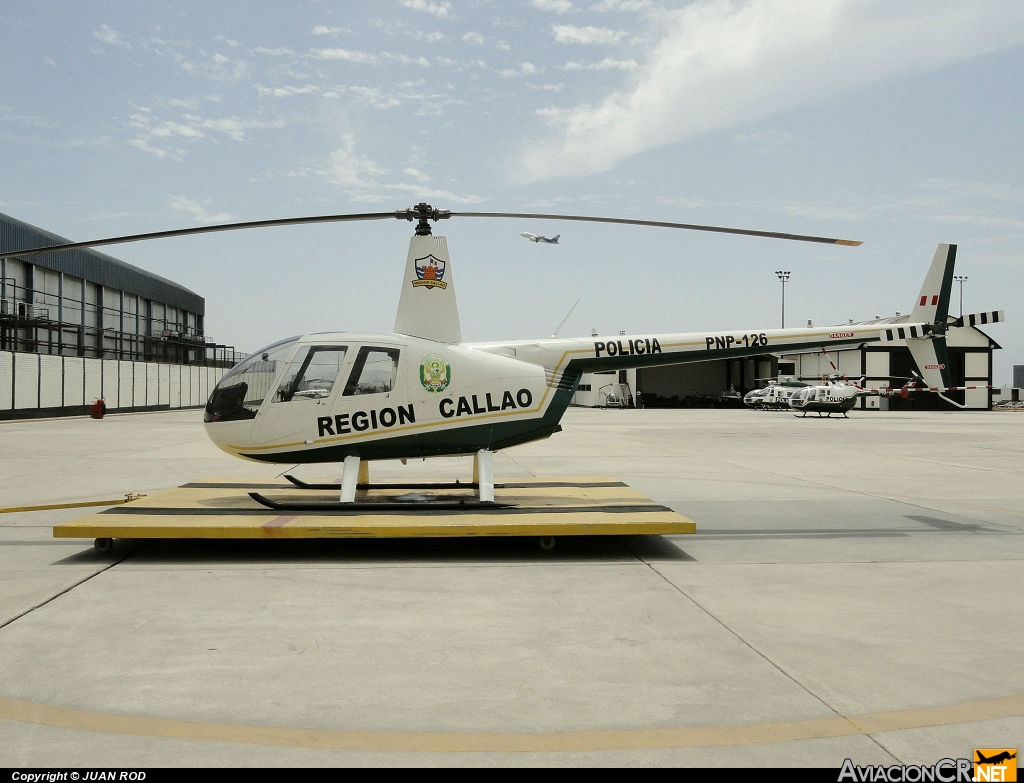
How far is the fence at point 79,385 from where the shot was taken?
3550 centimetres

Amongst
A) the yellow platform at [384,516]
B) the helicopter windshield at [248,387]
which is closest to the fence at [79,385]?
the helicopter windshield at [248,387]

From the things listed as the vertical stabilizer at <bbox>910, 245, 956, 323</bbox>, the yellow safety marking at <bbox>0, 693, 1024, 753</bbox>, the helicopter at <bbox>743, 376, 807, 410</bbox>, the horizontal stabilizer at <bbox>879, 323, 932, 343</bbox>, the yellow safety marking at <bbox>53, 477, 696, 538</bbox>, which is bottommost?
the yellow safety marking at <bbox>0, 693, 1024, 753</bbox>

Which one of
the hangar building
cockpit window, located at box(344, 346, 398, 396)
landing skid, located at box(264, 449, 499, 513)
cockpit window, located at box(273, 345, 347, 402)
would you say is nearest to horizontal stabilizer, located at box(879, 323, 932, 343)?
landing skid, located at box(264, 449, 499, 513)

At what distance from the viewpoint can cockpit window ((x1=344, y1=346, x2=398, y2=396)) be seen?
834 centimetres

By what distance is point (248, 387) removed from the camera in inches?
332

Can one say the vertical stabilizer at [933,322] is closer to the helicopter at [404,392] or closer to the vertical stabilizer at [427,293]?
the helicopter at [404,392]

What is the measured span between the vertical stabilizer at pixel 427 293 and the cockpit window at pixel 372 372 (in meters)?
0.48

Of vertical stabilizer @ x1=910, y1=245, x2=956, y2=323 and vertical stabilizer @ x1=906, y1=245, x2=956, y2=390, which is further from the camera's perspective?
vertical stabilizer @ x1=906, y1=245, x2=956, y2=390

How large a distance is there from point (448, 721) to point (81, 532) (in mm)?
4743

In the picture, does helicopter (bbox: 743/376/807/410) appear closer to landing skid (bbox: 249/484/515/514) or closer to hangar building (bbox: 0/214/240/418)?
hangar building (bbox: 0/214/240/418)

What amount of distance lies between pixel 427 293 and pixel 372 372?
3.75ft

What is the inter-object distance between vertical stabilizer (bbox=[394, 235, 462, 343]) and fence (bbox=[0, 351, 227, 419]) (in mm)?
33106

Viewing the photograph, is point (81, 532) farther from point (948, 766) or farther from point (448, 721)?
point (948, 766)

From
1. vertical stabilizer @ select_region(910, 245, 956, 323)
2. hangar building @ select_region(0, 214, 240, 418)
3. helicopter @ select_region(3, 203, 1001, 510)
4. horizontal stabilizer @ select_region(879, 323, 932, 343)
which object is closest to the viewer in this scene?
helicopter @ select_region(3, 203, 1001, 510)
